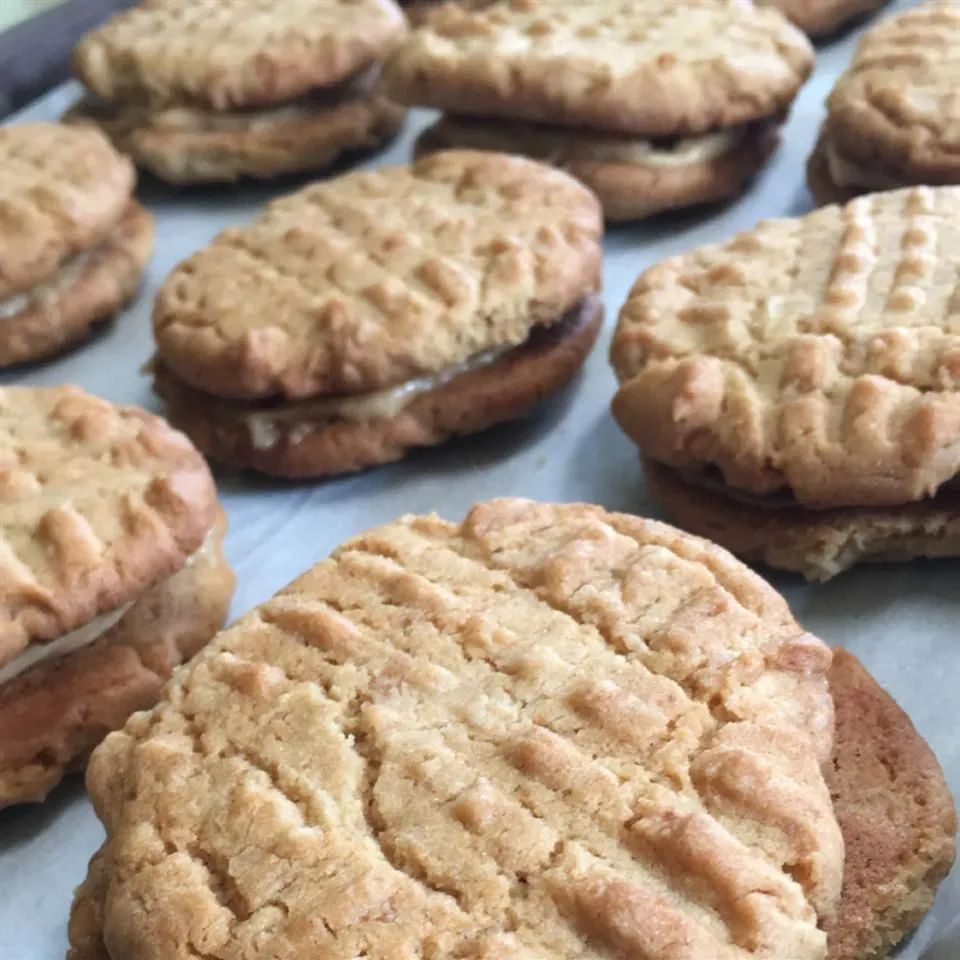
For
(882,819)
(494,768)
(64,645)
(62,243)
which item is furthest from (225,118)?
(882,819)

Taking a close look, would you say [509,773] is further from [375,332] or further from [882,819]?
[375,332]

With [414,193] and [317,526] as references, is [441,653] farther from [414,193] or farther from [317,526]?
[414,193]

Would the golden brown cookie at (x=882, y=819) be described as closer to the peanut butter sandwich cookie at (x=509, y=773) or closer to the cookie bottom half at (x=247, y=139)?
the peanut butter sandwich cookie at (x=509, y=773)

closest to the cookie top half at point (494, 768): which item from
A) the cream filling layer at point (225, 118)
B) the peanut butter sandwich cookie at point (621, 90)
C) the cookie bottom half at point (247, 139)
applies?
the peanut butter sandwich cookie at point (621, 90)

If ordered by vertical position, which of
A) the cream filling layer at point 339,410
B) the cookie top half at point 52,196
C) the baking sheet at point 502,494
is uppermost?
the cookie top half at point 52,196

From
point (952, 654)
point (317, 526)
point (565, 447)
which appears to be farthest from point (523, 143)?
point (952, 654)

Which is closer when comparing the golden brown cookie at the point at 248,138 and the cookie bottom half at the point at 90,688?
the cookie bottom half at the point at 90,688
